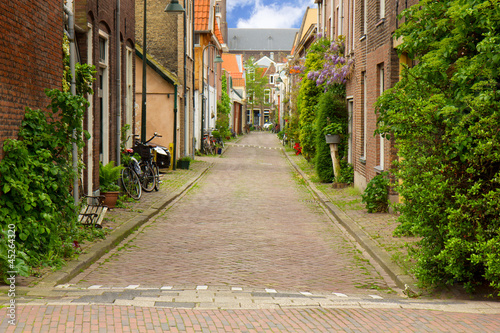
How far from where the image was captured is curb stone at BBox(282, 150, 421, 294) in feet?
22.9

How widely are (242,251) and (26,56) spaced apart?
3.96 meters

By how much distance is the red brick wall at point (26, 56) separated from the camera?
6.91m

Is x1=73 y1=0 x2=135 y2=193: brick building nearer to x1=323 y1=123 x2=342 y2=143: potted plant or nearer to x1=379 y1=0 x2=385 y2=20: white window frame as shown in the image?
x1=323 y1=123 x2=342 y2=143: potted plant

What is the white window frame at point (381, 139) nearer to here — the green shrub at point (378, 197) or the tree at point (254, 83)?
the green shrub at point (378, 197)

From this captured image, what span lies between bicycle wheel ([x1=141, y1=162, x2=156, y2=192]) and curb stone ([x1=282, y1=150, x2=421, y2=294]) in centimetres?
454

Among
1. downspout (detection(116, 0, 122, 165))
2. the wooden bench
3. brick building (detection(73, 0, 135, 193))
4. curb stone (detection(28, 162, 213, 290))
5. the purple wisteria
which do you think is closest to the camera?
curb stone (detection(28, 162, 213, 290))

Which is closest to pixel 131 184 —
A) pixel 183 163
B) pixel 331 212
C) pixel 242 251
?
pixel 331 212

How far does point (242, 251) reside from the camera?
9.05 metres

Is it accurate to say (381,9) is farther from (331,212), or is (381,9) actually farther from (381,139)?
(331,212)

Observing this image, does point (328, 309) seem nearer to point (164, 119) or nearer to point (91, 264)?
point (91, 264)

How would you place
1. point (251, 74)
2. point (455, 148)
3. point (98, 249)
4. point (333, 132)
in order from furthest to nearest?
point (251, 74) < point (333, 132) < point (98, 249) < point (455, 148)

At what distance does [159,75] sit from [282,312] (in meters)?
19.4

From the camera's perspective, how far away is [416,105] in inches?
252

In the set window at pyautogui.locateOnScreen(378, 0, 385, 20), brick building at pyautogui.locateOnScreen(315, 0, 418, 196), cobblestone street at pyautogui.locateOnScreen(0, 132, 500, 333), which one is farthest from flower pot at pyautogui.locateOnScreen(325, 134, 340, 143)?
window at pyautogui.locateOnScreen(378, 0, 385, 20)
